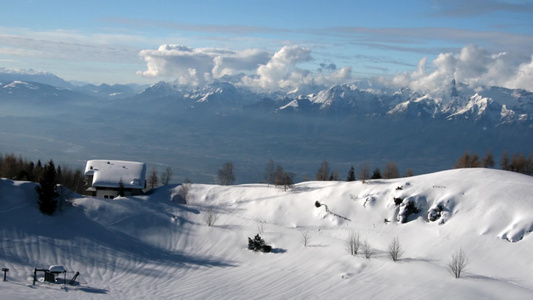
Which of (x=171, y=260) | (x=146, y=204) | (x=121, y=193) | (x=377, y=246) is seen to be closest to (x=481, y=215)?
(x=377, y=246)

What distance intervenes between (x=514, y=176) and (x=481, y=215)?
14.3 metres

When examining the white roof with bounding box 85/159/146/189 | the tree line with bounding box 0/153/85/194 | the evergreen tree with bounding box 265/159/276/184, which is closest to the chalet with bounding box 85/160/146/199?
the white roof with bounding box 85/159/146/189

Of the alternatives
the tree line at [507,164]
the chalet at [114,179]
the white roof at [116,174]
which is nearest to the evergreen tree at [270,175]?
the white roof at [116,174]

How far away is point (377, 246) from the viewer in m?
52.6

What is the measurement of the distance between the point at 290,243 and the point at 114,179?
39089mm

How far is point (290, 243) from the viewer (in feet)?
160

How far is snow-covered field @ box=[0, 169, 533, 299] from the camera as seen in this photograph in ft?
116

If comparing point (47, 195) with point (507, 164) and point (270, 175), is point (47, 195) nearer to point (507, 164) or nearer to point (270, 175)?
point (270, 175)

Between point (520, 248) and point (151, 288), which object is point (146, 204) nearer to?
point (151, 288)

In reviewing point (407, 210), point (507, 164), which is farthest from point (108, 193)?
point (507, 164)

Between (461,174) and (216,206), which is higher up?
(461,174)

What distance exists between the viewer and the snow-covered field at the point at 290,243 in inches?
1389

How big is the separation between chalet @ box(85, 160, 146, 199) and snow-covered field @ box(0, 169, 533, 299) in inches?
469

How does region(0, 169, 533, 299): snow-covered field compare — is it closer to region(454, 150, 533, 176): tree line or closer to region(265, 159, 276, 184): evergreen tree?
region(265, 159, 276, 184): evergreen tree
